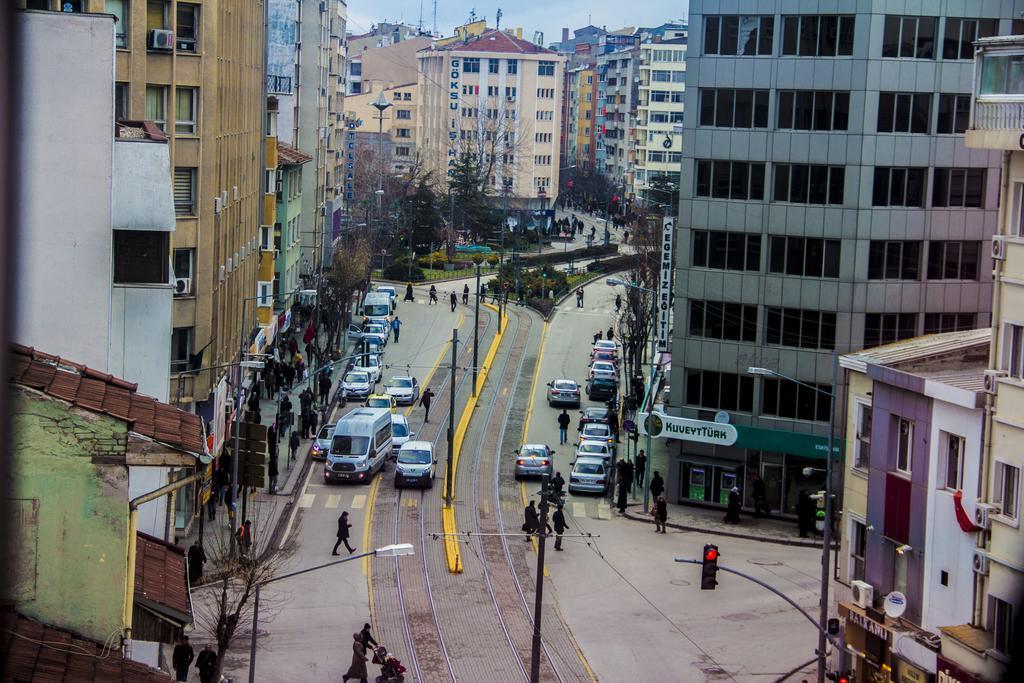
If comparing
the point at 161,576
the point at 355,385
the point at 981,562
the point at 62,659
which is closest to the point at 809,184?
the point at 981,562

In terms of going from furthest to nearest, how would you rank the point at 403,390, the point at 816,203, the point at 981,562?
the point at 403,390, the point at 816,203, the point at 981,562

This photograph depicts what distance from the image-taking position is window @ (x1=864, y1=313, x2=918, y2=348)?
43.7m

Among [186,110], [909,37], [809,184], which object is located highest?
[909,37]

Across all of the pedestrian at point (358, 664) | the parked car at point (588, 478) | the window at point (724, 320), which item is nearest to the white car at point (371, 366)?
the parked car at point (588, 478)

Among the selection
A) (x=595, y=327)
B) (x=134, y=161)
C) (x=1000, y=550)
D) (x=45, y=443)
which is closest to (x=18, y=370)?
(x=45, y=443)

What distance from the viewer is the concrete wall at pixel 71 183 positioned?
17.4 metres

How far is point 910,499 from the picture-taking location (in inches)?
1097

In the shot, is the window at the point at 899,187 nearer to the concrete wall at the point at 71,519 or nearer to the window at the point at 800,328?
the window at the point at 800,328

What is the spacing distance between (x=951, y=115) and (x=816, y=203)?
4612 mm

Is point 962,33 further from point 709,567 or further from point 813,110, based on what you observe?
point 709,567

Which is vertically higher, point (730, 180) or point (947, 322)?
point (730, 180)

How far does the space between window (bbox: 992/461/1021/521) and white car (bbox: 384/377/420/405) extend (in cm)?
3587

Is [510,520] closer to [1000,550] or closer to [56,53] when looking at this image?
[1000,550]

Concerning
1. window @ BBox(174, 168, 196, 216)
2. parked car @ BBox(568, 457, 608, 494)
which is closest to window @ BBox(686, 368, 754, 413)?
parked car @ BBox(568, 457, 608, 494)
